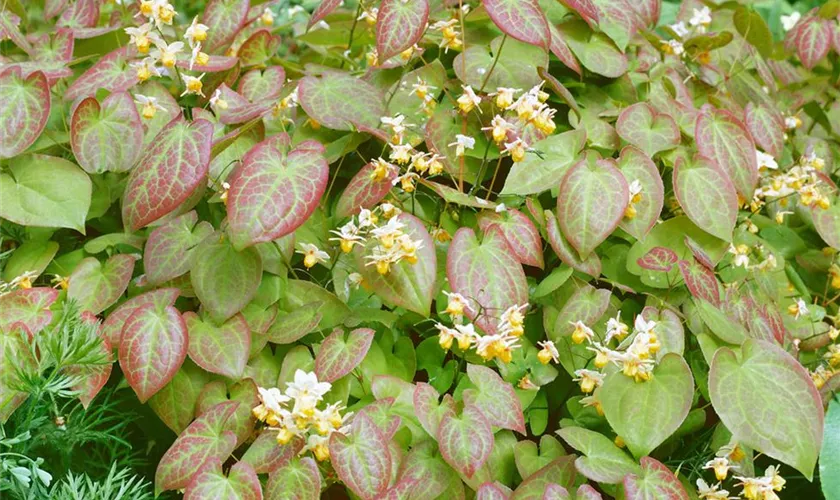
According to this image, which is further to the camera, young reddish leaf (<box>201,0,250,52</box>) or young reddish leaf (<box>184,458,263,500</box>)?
young reddish leaf (<box>201,0,250,52</box>)

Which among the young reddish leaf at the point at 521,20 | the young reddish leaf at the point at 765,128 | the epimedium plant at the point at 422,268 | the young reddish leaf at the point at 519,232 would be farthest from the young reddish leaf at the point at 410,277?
the young reddish leaf at the point at 765,128

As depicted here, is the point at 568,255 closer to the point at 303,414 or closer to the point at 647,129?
the point at 647,129

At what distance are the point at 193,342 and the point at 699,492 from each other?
2.59ft

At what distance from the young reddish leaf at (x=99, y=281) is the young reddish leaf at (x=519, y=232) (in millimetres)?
576

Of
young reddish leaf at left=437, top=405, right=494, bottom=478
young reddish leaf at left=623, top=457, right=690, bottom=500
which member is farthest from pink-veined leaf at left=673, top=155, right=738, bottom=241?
young reddish leaf at left=437, top=405, right=494, bottom=478

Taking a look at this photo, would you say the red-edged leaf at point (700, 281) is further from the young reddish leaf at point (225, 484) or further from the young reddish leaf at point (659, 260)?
the young reddish leaf at point (225, 484)

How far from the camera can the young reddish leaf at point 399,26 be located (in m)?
1.50

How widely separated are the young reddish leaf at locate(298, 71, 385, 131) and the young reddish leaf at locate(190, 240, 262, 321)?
0.98ft

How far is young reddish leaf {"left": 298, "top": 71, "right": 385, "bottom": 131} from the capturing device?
1580 millimetres

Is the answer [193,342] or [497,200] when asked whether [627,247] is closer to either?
[497,200]

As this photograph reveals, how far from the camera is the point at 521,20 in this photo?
1.50 meters

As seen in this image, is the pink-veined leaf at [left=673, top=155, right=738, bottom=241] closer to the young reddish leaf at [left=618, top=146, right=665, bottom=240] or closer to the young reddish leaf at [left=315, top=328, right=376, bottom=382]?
the young reddish leaf at [left=618, top=146, right=665, bottom=240]

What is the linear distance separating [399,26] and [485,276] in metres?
0.44

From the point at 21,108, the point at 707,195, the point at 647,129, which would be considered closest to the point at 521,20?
the point at 647,129
